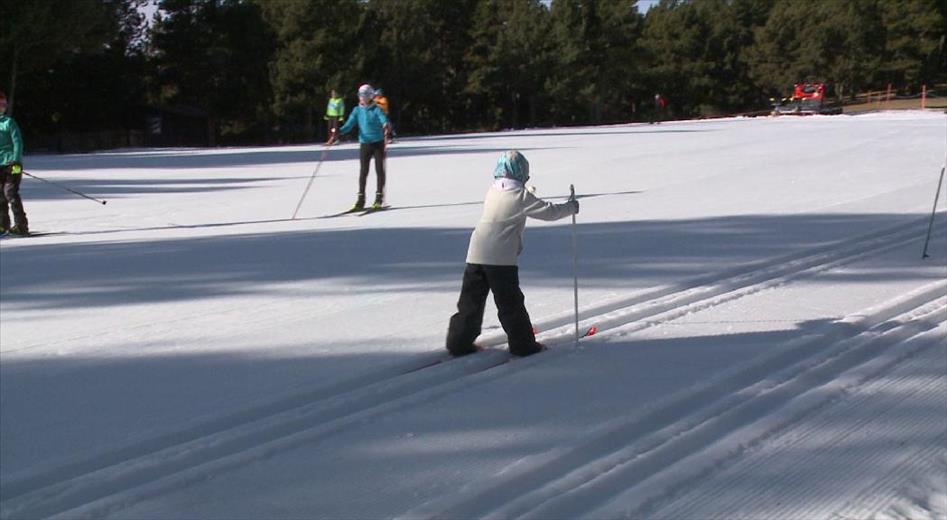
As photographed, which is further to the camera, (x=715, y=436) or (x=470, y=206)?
(x=470, y=206)

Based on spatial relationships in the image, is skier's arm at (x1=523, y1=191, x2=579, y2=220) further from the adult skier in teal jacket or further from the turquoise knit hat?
the adult skier in teal jacket

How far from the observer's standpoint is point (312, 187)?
63.8 ft

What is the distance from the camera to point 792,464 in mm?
4910

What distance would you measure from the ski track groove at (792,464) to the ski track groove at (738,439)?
0.06 meters

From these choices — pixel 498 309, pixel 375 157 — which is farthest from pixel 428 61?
pixel 498 309

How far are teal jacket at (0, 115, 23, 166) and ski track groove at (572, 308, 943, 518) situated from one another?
10508mm

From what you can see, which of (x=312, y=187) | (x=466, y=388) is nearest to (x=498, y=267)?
(x=466, y=388)

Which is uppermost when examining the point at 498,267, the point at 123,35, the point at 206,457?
the point at 123,35

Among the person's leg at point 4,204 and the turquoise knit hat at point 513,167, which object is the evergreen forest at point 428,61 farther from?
the turquoise knit hat at point 513,167

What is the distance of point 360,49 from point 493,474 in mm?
59942

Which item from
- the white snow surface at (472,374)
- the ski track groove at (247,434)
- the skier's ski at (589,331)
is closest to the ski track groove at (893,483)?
the white snow surface at (472,374)

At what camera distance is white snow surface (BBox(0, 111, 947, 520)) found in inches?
185

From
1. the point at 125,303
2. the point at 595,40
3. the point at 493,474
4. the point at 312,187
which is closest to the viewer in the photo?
the point at 493,474

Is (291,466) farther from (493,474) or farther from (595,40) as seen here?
(595,40)
